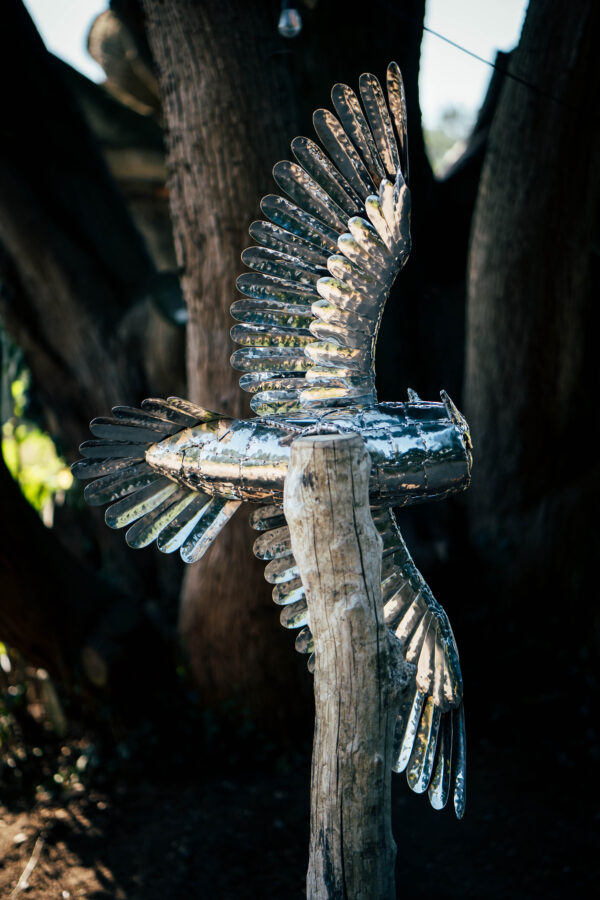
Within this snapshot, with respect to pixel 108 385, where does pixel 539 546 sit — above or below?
below

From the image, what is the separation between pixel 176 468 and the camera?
66.9 inches

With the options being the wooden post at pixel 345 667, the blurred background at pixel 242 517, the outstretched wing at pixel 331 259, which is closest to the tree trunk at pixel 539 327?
the blurred background at pixel 242 517

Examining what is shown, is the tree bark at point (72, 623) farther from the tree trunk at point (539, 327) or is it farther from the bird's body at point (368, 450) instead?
the tree trunk at point (539, 327)

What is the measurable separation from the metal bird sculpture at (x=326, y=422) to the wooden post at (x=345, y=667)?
0.12 m

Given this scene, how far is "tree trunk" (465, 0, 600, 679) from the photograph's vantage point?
3066 mm

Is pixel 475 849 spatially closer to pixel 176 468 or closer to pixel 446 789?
pixel 446 789

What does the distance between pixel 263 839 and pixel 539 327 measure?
8.59 feet

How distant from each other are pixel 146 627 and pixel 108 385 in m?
1.33

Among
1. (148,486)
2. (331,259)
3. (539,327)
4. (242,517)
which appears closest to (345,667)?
(148,486)

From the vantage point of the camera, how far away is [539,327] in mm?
3494

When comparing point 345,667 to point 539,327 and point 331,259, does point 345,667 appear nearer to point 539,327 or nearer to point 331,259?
point 331,259

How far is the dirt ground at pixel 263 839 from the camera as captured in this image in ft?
8.64

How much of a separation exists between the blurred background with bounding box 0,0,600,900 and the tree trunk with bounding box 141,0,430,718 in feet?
0.03

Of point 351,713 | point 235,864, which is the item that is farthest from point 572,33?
point 235,864
